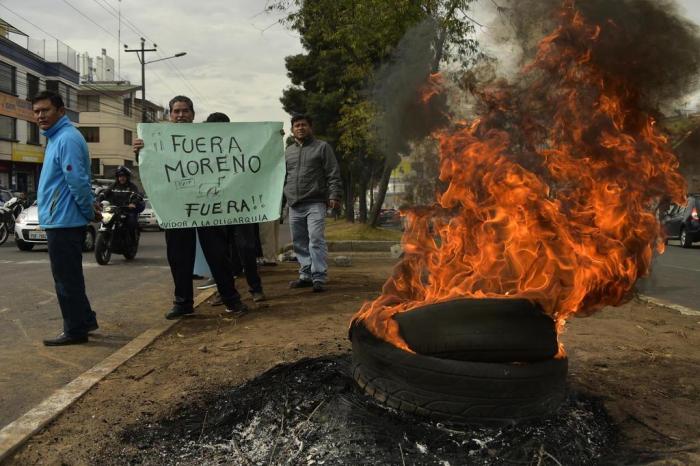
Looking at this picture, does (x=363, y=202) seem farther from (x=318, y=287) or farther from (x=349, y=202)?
(x=318, y=287)

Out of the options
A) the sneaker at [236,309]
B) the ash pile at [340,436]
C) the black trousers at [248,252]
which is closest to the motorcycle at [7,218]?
the black trousers at [248,252]

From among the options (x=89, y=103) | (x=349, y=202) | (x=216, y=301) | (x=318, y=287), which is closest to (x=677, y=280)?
(x=318, y=287)

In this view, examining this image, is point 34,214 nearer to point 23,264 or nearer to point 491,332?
point 23,264

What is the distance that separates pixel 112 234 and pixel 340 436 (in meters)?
10.2

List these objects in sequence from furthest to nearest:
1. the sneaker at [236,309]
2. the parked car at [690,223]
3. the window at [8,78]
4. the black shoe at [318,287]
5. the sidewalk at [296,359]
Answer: the window at [8,78]
the parked car at [690,223]
the black shoe at [318,287]
the sneaker at [236,309]
the sidewalk at [296,359]

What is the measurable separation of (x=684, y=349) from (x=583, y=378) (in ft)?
4.73

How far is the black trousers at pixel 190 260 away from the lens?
6.15 metres

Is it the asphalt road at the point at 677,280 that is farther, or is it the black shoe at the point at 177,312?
the asphalt road at the point at 677,280

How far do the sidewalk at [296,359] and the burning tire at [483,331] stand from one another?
721 mm

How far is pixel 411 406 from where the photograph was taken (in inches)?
123

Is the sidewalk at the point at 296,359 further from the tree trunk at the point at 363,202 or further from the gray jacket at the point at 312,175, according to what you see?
the tree trunk at the point at 363,202

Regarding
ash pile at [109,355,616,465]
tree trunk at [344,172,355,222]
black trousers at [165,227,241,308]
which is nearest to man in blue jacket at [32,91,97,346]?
black trousers at [165,227,241,308]

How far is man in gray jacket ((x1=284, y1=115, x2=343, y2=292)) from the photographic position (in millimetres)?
7703

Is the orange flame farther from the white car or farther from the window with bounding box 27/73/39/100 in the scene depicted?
the window with bounding box 27/73/39/100
